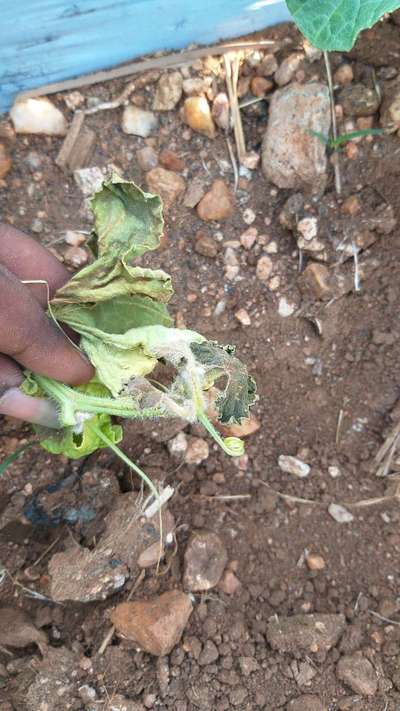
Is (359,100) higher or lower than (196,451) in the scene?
higher

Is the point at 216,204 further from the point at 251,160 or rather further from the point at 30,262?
the point at 30,262

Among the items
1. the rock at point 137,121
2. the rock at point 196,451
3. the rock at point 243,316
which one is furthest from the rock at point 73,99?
the rock at point 196,451

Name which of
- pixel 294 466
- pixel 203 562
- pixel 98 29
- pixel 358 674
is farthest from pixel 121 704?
A: pixel 98 29

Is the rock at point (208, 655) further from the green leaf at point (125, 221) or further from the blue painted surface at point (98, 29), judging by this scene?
the blue painted surface at point (98, 29)

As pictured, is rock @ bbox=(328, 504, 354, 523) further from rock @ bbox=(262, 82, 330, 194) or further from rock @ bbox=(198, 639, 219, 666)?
rock @ bbox=(262, 82, 330, 194)

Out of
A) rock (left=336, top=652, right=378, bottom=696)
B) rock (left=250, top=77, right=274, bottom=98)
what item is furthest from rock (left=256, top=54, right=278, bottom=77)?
rock (left=336, top=652, right=378, bottom=696)
